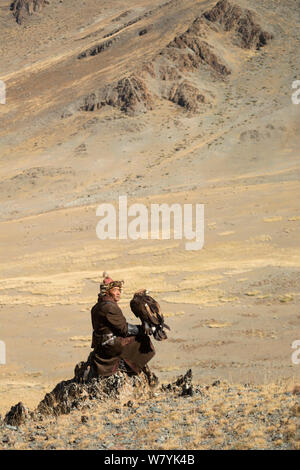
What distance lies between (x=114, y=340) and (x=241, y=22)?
223 feet

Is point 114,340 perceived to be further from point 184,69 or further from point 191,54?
point 191,54

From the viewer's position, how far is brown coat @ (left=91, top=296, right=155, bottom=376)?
792cm

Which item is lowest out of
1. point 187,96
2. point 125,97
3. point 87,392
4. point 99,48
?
point 87,392

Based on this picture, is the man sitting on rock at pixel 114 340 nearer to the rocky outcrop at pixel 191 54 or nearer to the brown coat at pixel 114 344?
the brown coat at pixel 114 344

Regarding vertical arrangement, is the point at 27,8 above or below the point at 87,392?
above

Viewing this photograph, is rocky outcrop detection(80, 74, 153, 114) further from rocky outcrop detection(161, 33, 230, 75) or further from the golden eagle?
the golden eagle

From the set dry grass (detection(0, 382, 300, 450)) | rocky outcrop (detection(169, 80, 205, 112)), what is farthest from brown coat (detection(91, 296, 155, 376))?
rocky outcrop (detection(169, 80, 205, 112))

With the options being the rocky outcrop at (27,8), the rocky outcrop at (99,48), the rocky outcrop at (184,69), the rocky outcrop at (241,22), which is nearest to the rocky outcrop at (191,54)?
the rocky outcrop at (184,69)

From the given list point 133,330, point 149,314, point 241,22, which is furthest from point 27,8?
point 149,314

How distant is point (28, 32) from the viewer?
400 ft

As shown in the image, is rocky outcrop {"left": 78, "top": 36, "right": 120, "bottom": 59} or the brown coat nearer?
the brown coat

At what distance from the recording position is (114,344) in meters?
7.96

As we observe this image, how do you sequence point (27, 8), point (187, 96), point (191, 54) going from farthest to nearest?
point (27, 8)
point (191, 54)
point (187, 96)

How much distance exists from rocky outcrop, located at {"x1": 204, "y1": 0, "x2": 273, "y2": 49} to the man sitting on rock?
65202 mm
